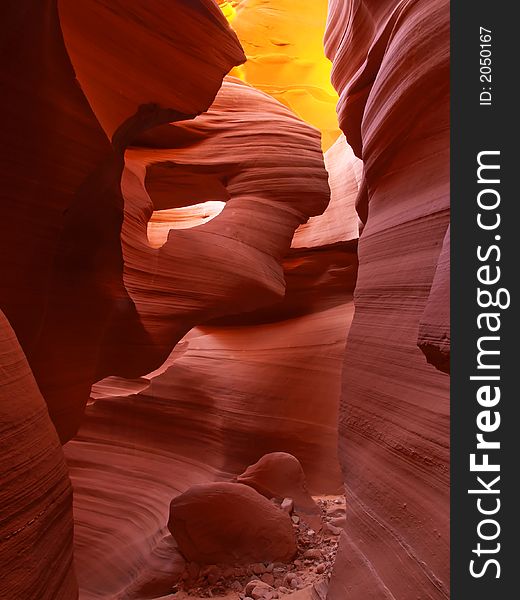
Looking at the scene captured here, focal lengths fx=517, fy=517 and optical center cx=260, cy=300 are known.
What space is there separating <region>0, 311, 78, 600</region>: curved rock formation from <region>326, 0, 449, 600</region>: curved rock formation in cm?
113

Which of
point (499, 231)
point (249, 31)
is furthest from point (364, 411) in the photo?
point (249, 31)

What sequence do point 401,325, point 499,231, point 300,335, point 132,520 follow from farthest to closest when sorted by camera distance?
point 300,335 → point 132,520 → point 401,325 → point 499,231

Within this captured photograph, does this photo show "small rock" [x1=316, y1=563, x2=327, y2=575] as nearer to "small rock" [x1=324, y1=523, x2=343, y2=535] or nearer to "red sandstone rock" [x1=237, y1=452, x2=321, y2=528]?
"small rock" [x1=324, y1=523, x2=343, y2=535]

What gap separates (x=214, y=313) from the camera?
15.8ft

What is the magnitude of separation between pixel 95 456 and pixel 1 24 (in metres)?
4.74

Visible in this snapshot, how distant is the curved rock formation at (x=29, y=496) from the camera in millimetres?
1282

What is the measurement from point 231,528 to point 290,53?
9882 millimetres

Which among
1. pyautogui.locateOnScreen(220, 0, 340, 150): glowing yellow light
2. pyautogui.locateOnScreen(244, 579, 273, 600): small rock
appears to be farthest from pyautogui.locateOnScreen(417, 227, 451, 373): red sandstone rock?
pyautogui.locateOnScreen(220, 0, 340, 150): glowing yellow light

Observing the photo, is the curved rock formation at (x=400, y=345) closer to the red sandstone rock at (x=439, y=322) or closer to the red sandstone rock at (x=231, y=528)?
the red sandstone rock at (x=439, y=322)

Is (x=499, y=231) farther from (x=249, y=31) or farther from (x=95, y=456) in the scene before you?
(x=249, y=31)

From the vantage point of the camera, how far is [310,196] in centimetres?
529

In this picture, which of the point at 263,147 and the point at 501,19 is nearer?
the point at 501,19

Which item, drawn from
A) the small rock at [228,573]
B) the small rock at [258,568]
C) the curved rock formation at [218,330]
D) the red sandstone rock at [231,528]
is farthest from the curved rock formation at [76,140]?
the small rock at [258,568]

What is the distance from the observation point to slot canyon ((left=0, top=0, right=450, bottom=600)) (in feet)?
5.91
